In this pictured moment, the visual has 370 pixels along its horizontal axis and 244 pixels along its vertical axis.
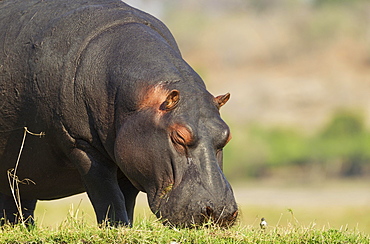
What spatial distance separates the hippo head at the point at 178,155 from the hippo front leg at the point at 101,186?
1.16 feet

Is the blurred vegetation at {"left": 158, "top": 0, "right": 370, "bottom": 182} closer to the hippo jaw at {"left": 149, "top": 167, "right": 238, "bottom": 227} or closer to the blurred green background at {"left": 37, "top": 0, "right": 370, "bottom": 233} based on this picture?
the blurred green background at {"left": 37, "top": 0, "right": 370, "bottom": 233}

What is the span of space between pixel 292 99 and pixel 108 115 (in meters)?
52.5

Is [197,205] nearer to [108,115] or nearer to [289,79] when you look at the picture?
[108,115]

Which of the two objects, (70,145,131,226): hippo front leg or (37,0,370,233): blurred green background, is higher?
(37,0,370,233): blurred green background

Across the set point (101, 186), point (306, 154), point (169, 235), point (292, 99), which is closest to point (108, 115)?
point (101, 186)

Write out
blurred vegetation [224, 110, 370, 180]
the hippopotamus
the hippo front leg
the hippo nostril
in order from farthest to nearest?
blurred vegetation [224, 110, 370, 180], the hippo front leg, the hippopotamus, the hippo nostril

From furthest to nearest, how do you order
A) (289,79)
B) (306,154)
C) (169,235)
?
(289,79), (306,154), (169,235)

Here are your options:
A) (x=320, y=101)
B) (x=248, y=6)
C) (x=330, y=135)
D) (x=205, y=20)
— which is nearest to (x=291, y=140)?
(x=330, y=135)

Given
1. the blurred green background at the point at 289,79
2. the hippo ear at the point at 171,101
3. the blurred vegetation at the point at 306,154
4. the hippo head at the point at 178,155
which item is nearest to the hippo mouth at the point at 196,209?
the hippo head at the point at 178,155

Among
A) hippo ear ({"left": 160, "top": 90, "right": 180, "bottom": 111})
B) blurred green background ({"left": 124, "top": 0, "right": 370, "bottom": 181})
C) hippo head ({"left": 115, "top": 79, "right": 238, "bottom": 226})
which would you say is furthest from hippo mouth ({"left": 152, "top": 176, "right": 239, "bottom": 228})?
blurred green background ({"left": 124, "top": 0, "right": 370, "bottom": 181})

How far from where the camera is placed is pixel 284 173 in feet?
154

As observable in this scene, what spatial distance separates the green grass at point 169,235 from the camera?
14.9 ft

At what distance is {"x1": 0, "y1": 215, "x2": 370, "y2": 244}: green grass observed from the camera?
454cm

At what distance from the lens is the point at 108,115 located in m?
5.34
